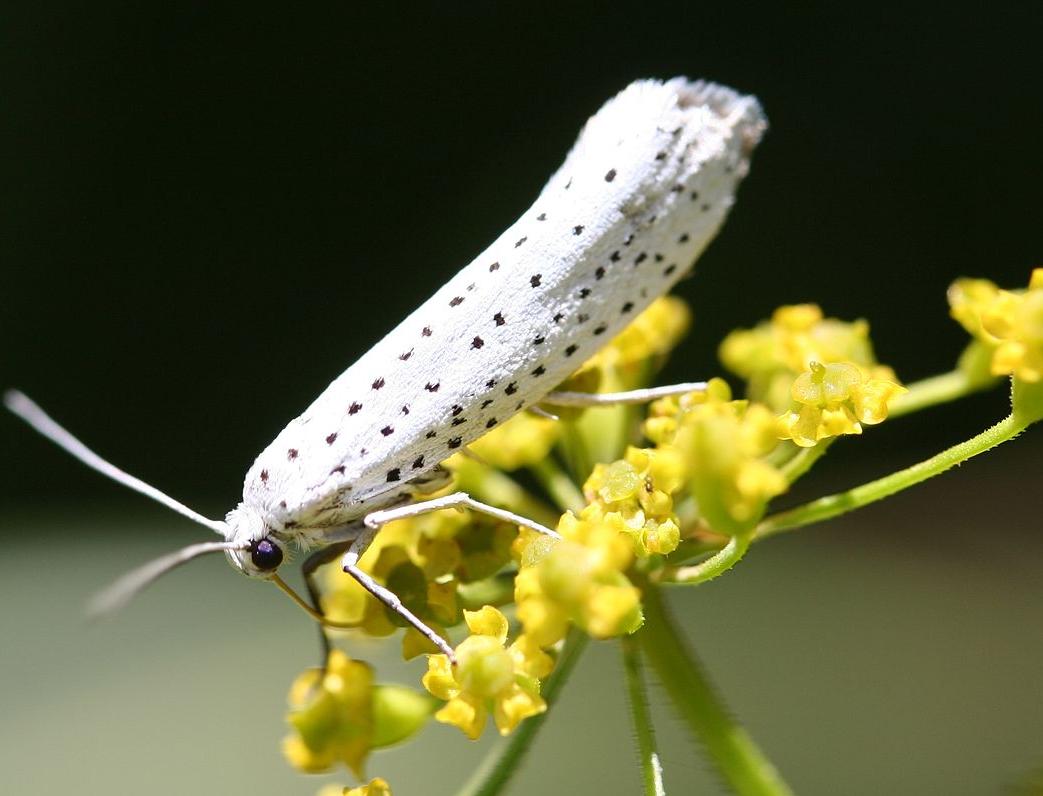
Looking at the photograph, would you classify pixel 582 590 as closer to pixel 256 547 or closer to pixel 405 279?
pixel 256 547

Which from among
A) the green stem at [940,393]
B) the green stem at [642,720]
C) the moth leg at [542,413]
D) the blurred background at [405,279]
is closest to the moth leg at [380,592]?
the green stem at [642,720]

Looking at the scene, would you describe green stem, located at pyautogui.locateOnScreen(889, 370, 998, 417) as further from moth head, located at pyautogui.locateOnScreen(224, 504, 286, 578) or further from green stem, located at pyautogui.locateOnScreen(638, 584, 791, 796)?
moth head, located at pyautogui.locateOnScreen(224, 504, 286, 578)

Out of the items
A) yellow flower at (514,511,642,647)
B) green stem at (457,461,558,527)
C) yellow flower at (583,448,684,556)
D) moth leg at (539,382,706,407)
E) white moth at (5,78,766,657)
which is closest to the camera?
yellow flower at (514,511,642,647)

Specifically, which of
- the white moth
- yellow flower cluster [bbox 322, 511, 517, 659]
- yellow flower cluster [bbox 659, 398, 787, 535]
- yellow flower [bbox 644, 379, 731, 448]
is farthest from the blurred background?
yellow flower cluster [bbox 659, 398, 787, 535]

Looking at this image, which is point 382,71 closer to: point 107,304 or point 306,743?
point 107,304

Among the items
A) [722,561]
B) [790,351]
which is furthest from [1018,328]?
[722,561]
